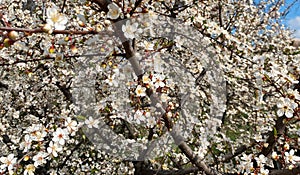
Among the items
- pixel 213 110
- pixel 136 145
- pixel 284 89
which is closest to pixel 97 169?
pixel 136 145

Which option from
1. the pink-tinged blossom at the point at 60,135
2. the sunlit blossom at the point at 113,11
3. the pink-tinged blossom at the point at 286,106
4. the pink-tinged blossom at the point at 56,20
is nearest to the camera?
the pink-tinged blossom at the point at 56,20

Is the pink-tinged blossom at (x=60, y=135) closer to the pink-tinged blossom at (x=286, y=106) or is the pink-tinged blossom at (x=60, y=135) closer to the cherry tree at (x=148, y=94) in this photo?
the cherry tree at (x=148, y=94)

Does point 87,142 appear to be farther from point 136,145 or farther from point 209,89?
point 209,89

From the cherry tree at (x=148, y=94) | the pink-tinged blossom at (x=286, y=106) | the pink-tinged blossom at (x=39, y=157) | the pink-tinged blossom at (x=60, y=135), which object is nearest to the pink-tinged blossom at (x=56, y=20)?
the cherry tree at (x=148, y=94)

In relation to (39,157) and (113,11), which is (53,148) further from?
(113,11)

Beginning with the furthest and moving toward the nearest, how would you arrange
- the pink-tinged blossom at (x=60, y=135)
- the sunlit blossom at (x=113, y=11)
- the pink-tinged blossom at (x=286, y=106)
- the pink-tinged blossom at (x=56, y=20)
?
the pink-tinged blossom at (x=60, y=135), the pink-tinged blossom at (x=286, y=106), the sunlit blossom at (x=113, y=11), the pink-tinged blossom at (x=56, y=20)

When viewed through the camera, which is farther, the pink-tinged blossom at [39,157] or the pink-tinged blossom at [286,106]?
the pink-tinged blossom at [39,157]

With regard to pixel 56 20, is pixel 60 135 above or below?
below

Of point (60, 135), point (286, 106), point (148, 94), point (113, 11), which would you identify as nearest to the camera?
point (113, 11)

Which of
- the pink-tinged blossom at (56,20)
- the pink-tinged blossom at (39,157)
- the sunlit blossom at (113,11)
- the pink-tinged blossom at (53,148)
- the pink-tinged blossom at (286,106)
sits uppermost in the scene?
the pink-tinged blossom at (286,106)

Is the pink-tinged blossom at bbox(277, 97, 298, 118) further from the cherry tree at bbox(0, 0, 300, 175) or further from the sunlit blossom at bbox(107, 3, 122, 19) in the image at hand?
the sunlit blossom at bbox(107, 3, 122, 19)

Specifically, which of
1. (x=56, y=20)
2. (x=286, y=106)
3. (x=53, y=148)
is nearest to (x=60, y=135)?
(x=53, y=148)
